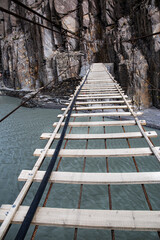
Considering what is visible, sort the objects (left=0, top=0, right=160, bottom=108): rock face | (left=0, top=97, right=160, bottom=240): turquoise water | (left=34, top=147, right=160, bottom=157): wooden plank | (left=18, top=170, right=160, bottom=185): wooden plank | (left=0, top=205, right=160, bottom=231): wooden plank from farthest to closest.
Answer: (left=0, top=0, right=160, bottom=108): rock face, (left=0, top=97, right=160, bottom=240): turquoise water, (left=34, top=147, right=160, bottom=157): wooden plank, (left=18, top=170, right=160, bottom=185): wooden plank, (left=0, top=205, right=160, bottom=231): wooden plank

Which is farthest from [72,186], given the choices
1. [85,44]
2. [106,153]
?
[85,44]

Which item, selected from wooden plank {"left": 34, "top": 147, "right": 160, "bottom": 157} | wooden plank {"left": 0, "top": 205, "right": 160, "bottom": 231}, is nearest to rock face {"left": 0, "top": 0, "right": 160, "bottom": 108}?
wooden plank {"left": 34, "top": 147, "right": 160, "bottom": 157}

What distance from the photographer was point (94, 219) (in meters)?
1.45

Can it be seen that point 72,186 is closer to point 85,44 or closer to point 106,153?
point 106,153

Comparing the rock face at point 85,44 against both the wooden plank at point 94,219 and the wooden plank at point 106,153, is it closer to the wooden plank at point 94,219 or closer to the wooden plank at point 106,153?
the wooden plank at point 106,153

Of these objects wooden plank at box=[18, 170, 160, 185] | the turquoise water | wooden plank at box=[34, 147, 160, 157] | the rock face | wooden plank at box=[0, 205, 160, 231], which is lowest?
the turquoise water

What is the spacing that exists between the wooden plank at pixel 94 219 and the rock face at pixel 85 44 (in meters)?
13.0

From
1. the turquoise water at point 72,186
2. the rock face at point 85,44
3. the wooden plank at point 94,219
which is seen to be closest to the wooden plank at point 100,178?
the wooden plank at point 94,219

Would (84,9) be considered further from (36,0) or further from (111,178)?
(111,178)

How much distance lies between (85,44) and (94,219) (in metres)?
23.1

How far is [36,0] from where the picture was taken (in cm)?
2270

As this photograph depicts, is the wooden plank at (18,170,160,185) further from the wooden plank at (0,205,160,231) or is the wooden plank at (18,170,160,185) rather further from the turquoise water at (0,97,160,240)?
the turquoise water at (0,97,160,240)

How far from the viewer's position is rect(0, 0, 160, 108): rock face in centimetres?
1573

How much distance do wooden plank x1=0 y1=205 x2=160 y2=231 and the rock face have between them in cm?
1298
